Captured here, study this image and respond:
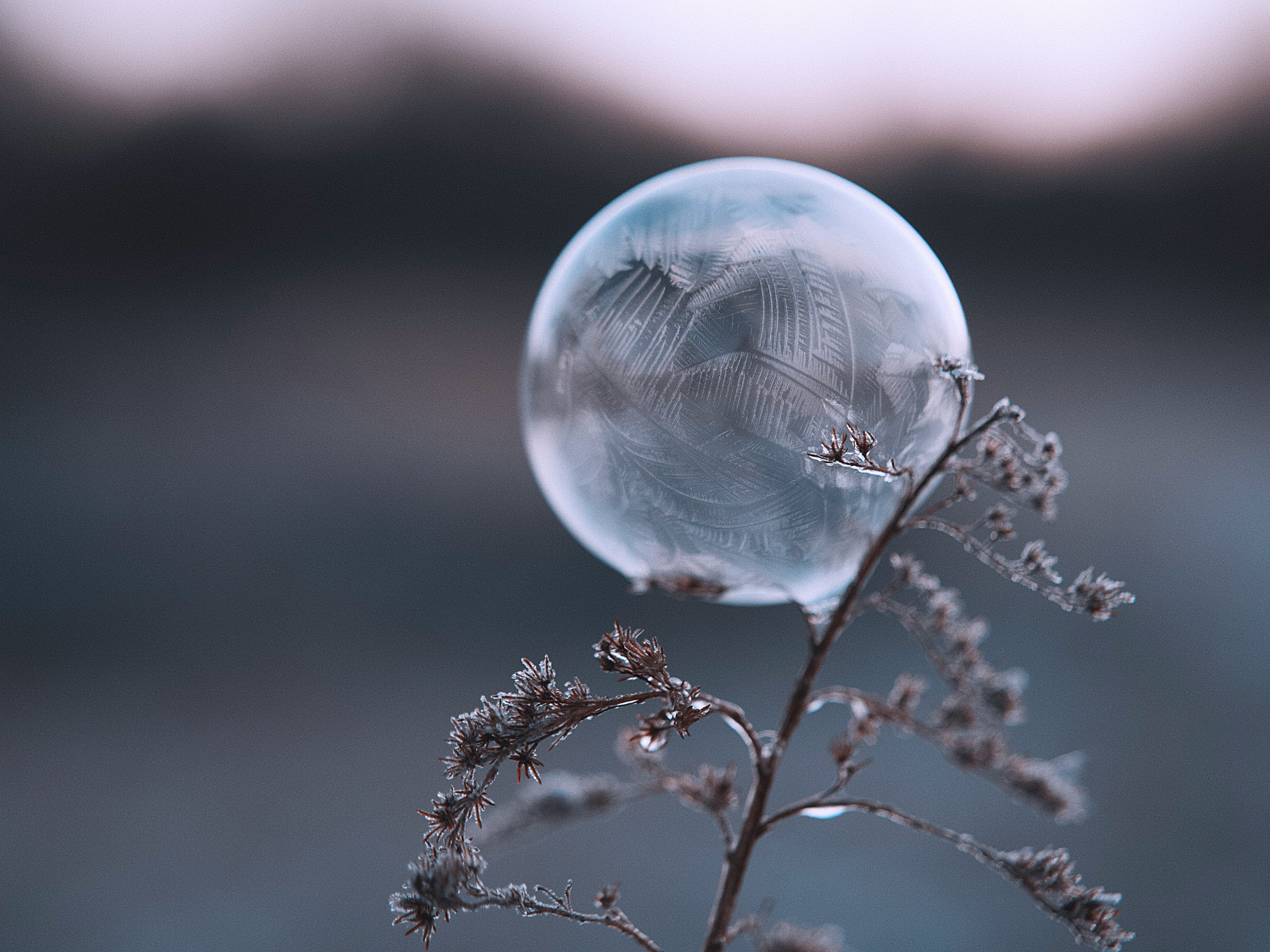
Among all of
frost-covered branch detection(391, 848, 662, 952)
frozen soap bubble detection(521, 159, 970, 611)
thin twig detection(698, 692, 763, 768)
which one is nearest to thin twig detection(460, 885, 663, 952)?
frost-covered branch detection(391, 848, 662, 952)

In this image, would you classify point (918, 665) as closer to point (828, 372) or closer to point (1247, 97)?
point (1247, 97)

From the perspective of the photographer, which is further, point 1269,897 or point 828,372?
point 1269,897

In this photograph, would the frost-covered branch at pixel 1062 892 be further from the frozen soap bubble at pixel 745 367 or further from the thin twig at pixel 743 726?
the frozen soap bubble at pixel 745 367

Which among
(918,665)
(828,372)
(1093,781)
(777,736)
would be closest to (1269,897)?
(1093,781)

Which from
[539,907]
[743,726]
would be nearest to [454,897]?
[539,907]

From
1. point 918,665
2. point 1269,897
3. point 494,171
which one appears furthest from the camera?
point 494,171

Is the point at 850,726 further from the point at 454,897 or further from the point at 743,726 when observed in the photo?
the point at 454,897

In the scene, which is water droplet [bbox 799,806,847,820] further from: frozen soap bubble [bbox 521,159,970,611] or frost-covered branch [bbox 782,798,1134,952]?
frozen soap bubble [bbox 521,159,970,611]
